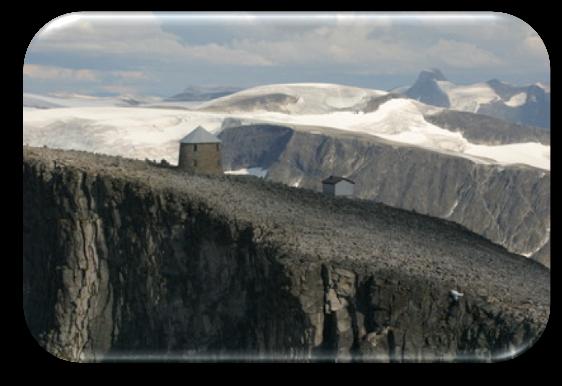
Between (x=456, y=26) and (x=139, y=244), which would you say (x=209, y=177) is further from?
(x=456, y=26)

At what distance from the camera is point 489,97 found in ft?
108

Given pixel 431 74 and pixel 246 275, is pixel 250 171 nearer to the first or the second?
pixel 246 275

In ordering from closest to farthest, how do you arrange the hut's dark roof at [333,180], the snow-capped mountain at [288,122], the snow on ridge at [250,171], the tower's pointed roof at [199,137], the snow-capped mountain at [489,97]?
the snow-capped mountain at [489,97] → the snow-capped mountain at [288,122] → the hut's dark roof at [333,180] → the tower's pointed roof at [199,137] → the snow on ridge at [250,171]

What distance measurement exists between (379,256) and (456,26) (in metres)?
5.98

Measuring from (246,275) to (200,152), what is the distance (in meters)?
5.37

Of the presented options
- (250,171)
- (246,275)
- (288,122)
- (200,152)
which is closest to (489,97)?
(288,122)

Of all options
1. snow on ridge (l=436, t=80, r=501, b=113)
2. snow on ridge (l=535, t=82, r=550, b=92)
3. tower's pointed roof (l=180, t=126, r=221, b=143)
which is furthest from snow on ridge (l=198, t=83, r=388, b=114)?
snow on ridge (l=535, t=82, r=550, b=92)

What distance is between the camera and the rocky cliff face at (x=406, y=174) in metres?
32.3

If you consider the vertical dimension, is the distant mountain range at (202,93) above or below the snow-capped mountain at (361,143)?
above

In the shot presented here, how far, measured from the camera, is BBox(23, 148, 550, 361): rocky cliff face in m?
27.0

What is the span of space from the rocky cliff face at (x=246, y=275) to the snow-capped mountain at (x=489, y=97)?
3.38 metres

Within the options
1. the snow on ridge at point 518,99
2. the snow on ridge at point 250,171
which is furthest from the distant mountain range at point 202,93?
the snow on ridge at point 518,99

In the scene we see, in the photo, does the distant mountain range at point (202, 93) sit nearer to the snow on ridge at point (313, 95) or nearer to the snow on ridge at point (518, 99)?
the snow on ridge at point (313, 95)

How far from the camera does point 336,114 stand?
1321 inches
